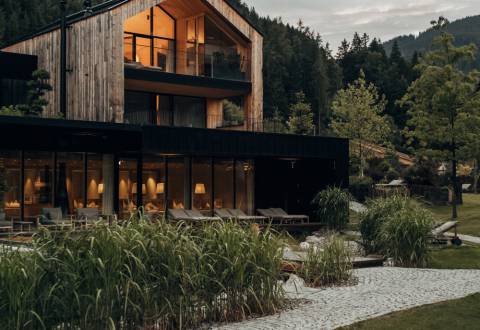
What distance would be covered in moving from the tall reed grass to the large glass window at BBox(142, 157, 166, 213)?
1309cm

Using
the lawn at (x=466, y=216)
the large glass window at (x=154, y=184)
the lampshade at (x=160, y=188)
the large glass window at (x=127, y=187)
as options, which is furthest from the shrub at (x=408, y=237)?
the lampshade at (x=160, y=188)

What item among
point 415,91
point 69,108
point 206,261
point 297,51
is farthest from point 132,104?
point 297,51

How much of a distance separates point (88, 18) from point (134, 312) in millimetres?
17510

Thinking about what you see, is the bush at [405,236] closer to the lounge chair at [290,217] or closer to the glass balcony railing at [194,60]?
the lounge chair at [290,217]

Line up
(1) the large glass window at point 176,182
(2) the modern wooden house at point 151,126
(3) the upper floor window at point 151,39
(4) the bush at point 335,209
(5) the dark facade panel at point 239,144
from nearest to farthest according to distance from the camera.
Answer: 1. (2) the modern wooden house at point 151,126
2. (5) the dark facade panel at point 239,144
3. (4) the bush at point 335,209
4. (1) the large glass window at point 176,182
5. (3) the upper floor window at point 151,39

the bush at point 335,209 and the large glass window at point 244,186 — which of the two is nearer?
the bush at point 335,209

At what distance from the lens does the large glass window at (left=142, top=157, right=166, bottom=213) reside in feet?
74.7

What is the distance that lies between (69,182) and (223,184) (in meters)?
5.97

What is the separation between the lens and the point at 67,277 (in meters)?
7.76

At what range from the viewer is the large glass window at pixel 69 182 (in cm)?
2086

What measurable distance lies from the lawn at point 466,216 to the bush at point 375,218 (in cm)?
470

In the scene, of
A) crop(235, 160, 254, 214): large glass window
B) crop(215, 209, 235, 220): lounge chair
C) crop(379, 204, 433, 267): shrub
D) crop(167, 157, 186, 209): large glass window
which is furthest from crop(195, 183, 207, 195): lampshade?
crop(379, 204, 433, 267): shrub

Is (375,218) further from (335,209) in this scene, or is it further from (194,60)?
(194,60)

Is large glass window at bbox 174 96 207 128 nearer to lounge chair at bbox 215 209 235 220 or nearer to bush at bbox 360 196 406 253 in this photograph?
lounge chair at bbox 215 209 235 220
